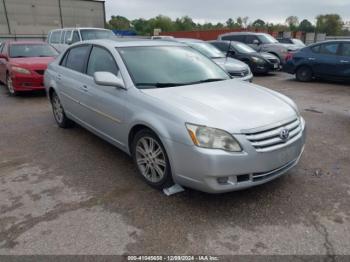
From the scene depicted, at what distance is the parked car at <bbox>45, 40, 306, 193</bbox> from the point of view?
279cm

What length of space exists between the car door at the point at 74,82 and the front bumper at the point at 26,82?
3.20 metres

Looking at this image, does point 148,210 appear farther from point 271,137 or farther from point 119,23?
point 119,23

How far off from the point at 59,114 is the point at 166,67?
2.74 m

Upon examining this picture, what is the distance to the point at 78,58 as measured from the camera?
A: 16.0 ft

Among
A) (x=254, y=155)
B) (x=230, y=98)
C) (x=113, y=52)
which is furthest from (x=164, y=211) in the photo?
(x=113, y=52)

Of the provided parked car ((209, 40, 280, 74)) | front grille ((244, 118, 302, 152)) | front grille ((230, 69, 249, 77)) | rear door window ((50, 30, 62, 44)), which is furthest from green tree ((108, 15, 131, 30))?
front grille ((244, 118, 302, 152))

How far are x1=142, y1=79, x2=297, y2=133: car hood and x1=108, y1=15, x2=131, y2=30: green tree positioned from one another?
74.1m

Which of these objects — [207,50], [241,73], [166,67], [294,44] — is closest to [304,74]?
[241,73]

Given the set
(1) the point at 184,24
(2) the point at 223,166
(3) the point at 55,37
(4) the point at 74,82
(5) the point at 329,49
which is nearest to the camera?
(2) the point at 223,166

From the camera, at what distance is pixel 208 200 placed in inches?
126

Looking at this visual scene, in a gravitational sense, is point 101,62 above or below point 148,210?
above

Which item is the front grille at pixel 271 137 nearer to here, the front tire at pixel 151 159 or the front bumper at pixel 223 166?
the front bumper at pixel 223 166

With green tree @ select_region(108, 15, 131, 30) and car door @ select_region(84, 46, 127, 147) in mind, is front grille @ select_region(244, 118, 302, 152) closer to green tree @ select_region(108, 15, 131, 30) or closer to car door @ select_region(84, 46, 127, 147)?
car door @ select_region(84, 46, 127, 147)

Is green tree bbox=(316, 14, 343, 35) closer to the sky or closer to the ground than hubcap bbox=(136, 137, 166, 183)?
closer to the sky
